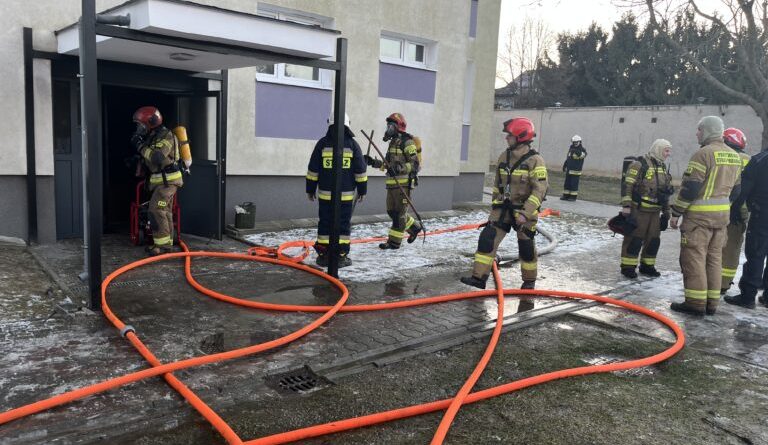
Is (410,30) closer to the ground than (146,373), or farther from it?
farther from it

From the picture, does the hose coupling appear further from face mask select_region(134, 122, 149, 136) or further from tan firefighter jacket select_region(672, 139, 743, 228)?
tan firefighter jacket select_region(672, 139, 743, 228)

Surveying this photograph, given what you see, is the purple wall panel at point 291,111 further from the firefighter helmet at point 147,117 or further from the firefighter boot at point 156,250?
the firefighter boot at point 156,250

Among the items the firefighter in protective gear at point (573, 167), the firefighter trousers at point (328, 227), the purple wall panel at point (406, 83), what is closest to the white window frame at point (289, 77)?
the purple wall panel at point (406, 83)

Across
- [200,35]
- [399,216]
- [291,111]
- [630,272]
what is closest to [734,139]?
[630,272]

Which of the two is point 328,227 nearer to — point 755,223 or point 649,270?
point 649,270

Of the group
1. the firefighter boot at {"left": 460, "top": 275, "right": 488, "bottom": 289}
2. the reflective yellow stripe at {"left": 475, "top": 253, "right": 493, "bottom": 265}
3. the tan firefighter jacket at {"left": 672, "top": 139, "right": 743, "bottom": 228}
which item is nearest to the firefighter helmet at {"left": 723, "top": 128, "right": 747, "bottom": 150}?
the tan firefighter jacket at {"left": 672, "top": 139, "right": 743, "bottom": 228}

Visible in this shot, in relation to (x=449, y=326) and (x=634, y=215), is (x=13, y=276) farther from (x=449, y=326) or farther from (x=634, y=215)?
(x=634, y=215)

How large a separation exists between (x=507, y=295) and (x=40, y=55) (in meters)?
6.11

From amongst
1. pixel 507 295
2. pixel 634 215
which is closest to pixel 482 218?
pixel 634 215

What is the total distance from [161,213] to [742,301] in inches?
269

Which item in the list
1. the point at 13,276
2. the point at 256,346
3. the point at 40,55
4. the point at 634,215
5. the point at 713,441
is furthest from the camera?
the point at 634,215

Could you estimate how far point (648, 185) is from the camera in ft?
23.5

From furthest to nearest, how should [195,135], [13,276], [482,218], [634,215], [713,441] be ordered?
1. [482,218]
2. [195,135]
3. [634,215]
4. [13,276]
5. [713,441]

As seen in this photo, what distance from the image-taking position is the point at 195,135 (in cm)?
878
